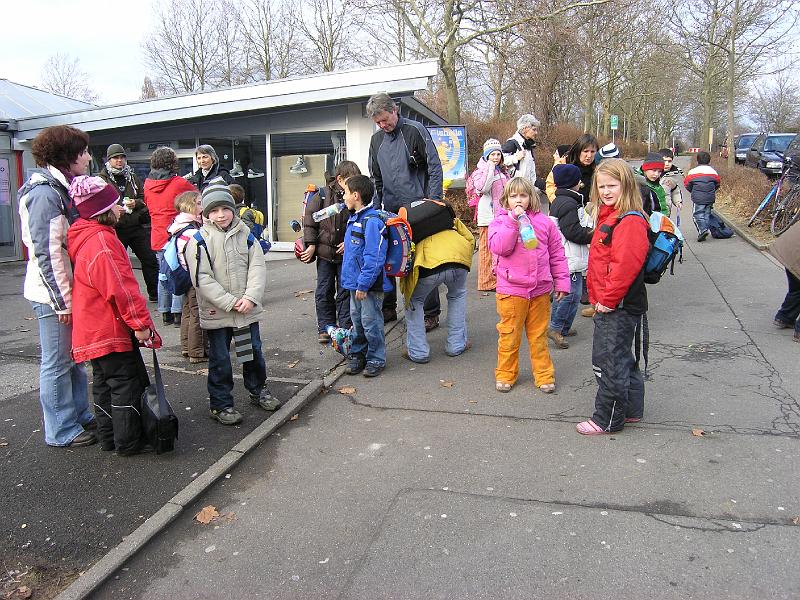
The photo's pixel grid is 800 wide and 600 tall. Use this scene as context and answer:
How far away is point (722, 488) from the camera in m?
3.69

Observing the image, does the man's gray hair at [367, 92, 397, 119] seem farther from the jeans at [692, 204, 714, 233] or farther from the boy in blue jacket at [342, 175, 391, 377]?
the jeans at [692, 204, 714, 233]

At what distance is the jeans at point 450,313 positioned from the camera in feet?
19.5

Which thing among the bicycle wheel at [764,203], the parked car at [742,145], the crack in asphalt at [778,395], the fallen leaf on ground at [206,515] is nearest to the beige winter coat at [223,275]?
the fallen leaf on ground at [206,515]

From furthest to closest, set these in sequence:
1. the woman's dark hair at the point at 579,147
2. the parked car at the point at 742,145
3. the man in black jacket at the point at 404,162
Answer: the parked car at the point at 742,145 → the woman's dark hair at the point at 579,147 → the man in black jacket at the point at 404,162

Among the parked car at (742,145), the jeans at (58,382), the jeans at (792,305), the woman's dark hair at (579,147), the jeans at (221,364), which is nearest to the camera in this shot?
the jeans at (58,382)

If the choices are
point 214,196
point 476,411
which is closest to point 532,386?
point 476,411

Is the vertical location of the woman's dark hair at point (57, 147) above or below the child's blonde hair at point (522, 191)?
above

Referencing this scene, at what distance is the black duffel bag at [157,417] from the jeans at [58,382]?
0.63 meters

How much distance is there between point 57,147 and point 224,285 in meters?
1.35

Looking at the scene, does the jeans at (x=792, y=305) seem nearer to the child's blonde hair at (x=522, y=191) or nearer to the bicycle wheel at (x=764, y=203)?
the child's blonde hair at (x=522, y=191)

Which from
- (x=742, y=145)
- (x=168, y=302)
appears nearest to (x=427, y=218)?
(x=168, y=302)

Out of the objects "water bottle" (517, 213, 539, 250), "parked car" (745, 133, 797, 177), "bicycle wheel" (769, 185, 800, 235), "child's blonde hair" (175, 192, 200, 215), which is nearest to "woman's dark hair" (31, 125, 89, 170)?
"child's blonde hair" (175, 192, 200, 215)

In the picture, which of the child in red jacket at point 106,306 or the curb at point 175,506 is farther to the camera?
the child in red jacket at point 106,306

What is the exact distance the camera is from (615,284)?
4.20 m
